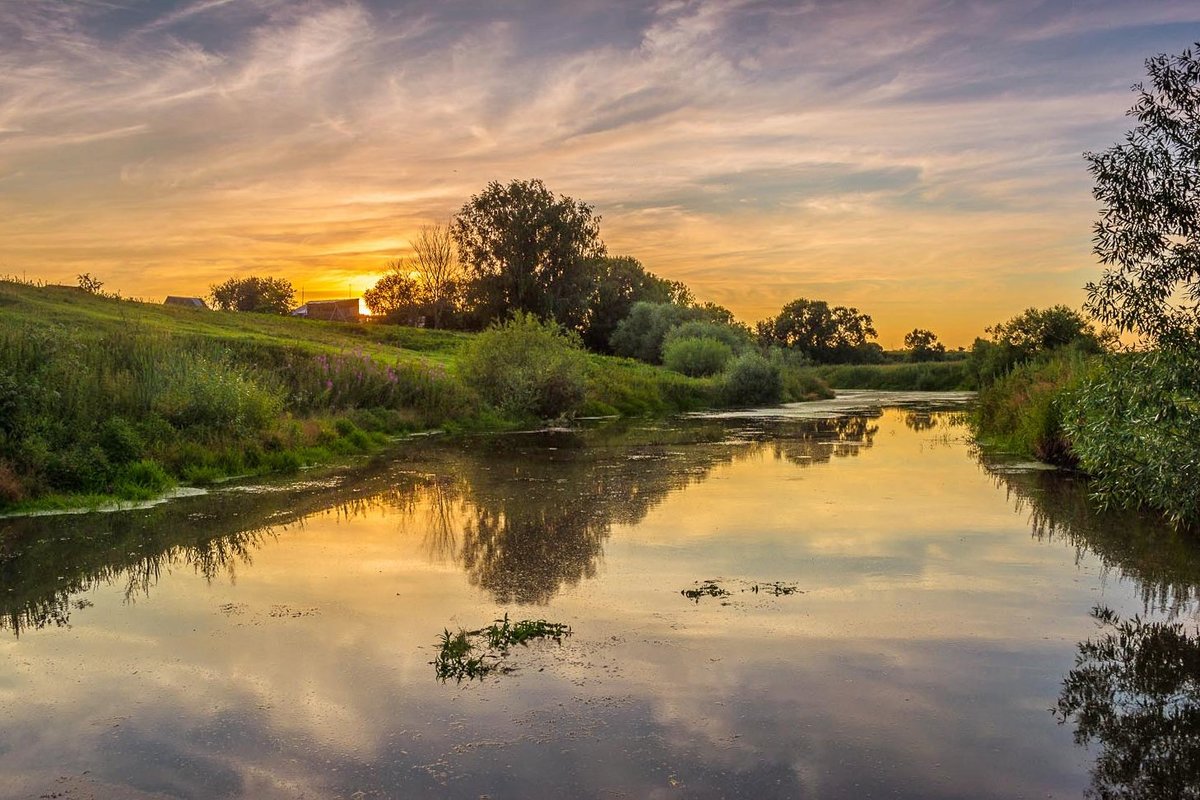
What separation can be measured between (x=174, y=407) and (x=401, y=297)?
2531 inches

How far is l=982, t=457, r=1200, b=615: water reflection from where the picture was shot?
30.8 ft

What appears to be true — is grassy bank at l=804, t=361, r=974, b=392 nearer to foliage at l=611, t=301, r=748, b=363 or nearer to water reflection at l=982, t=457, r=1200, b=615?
foliage at l=611, t=301, r=748, b=363

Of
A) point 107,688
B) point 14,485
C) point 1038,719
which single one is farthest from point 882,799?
point 14,485

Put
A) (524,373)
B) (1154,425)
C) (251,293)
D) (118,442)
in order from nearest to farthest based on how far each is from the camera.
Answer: (1154,425)
(118,442)
(524,373)
(251,293)

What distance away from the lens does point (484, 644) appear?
7.52 meters

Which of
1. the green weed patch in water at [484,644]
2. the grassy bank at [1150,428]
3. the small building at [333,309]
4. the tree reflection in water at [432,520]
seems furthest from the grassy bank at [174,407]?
the small building at [333,309]

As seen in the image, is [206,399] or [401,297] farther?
[401,297]

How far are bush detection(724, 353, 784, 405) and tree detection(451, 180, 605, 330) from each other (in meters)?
22.3

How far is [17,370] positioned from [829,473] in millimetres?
14689

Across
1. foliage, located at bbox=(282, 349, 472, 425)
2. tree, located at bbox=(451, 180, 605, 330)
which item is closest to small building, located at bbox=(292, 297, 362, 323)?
tree, located at bbox=(451, 180, 605, 330)

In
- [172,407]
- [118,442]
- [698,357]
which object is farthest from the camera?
[698,357]

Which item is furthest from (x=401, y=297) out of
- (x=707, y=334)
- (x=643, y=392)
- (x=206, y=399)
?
(x=206, y=399)

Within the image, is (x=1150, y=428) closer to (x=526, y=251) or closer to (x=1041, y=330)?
(x=1041, y=330)

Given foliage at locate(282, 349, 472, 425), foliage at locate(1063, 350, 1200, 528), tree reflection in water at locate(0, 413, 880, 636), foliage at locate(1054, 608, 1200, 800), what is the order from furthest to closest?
foliage at locate(282, 349, 472, 425) → tree reflection in water at locate(0, 413, 880, 636) → foliage at locate(1063, 350, 1200, 528) → foliage at locate(1054, 608, 1200, 800)
